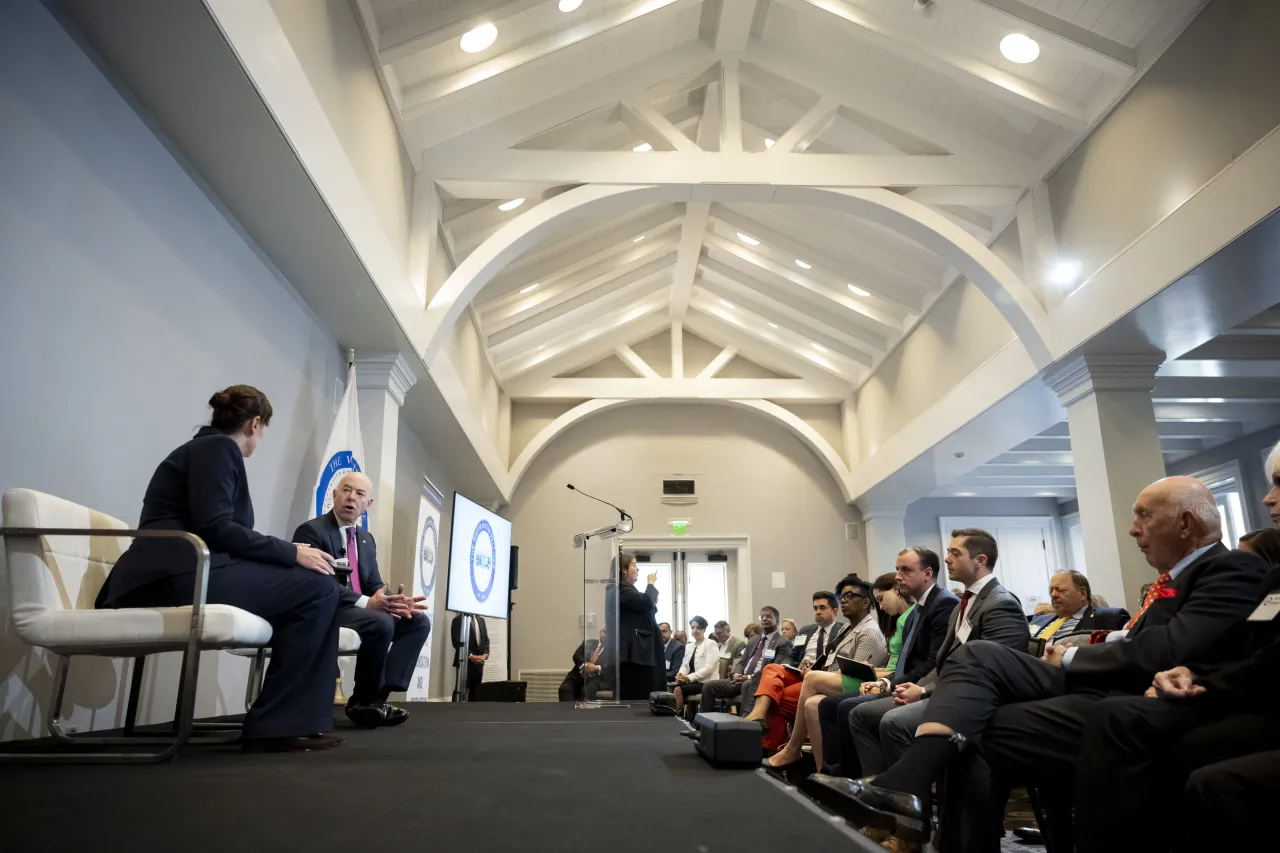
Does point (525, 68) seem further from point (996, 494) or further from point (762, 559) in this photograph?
point (996, 494)

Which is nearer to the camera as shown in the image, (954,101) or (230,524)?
(230,524)

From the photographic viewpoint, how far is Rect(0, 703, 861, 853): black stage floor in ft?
3.40

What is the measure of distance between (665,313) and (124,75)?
7.37m

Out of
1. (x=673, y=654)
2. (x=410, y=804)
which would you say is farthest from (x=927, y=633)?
(x=673, y=654)

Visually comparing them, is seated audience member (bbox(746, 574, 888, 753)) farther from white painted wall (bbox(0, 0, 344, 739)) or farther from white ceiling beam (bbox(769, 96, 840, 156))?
white ceiling beam (bbox(769, 96, 840, 156))

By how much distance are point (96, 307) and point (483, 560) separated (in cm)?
469

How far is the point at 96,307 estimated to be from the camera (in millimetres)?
2746

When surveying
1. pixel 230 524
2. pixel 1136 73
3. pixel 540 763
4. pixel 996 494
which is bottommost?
pixel 540 763

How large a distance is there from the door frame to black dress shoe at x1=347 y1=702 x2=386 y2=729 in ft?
21.7

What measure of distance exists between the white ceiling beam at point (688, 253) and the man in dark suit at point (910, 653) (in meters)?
4.62

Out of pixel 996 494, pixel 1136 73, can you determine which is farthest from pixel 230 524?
pixel 996 494

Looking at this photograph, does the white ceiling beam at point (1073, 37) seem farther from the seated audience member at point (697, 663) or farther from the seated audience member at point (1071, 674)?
the seated audience member at point (697, 663)

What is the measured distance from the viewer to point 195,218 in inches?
135

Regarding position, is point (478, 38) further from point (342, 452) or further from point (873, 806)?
point (873, 806)
